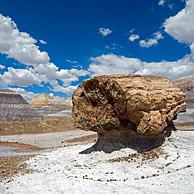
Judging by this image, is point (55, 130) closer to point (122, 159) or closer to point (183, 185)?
point (122, 159)

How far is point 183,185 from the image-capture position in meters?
14.5

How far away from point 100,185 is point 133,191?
176 cm

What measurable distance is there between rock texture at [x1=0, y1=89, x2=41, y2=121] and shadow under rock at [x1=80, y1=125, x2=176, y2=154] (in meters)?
82.0

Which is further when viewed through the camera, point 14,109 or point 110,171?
point 14,109

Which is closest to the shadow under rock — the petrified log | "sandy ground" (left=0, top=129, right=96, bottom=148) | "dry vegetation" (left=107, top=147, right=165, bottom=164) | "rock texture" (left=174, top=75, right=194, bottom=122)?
the petrified log

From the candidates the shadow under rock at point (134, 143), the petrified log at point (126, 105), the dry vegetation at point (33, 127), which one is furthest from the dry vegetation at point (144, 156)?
the dry vegetation at point (33, 127)

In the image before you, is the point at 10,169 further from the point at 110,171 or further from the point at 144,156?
the point at 144,156

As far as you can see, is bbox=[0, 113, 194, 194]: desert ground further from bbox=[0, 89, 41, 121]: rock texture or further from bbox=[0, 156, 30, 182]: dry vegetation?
bbox=[0, 89, 41, 121]: rock texture

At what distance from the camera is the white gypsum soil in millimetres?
14805

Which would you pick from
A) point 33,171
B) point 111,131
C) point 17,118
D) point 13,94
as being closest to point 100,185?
point 33,171

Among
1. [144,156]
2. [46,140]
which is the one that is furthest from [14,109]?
[144,156]

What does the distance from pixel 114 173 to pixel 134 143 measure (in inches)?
164

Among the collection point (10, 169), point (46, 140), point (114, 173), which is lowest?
point (46, 140)

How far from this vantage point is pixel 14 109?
10944 centimetres
